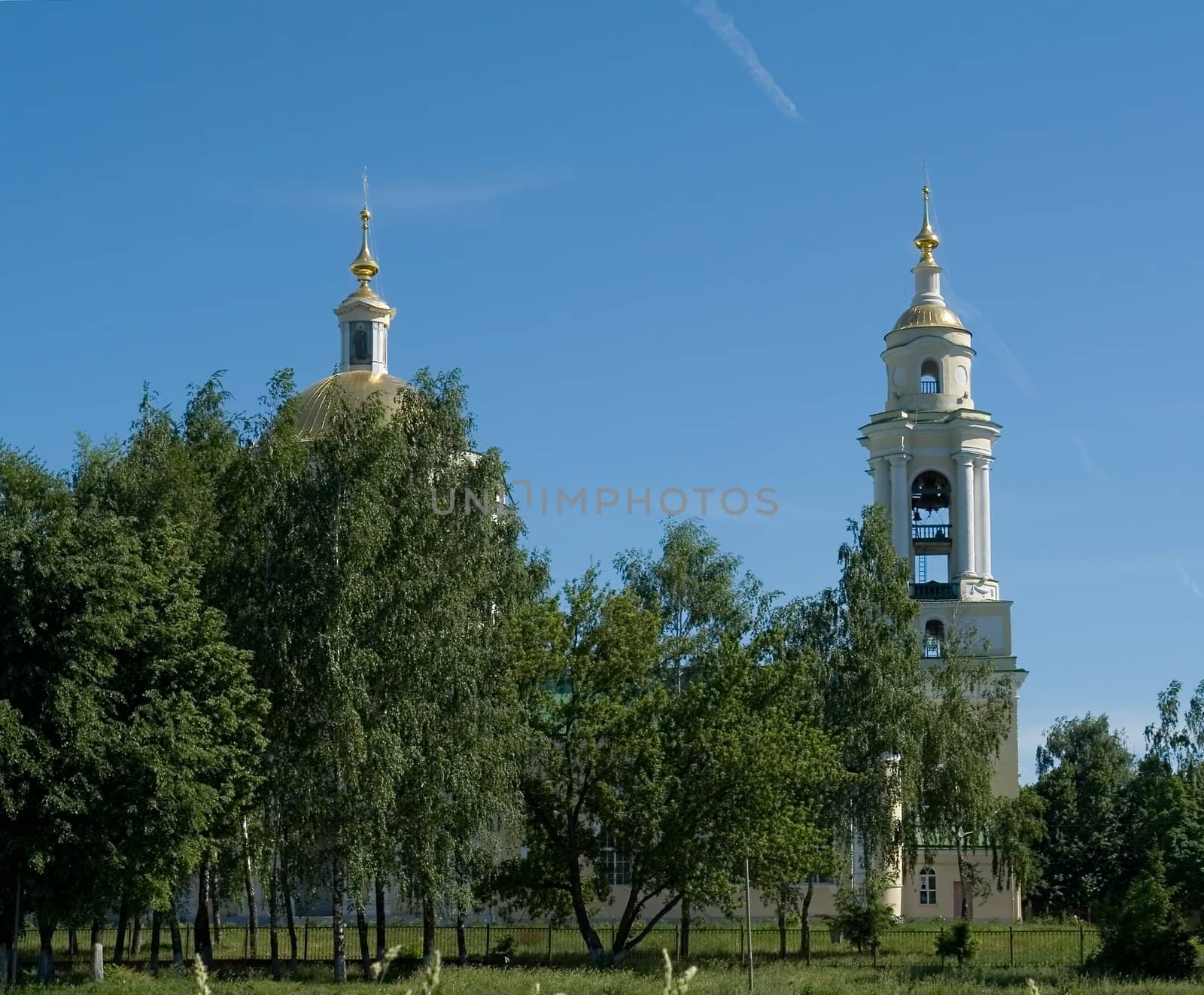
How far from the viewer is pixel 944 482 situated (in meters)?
56.5

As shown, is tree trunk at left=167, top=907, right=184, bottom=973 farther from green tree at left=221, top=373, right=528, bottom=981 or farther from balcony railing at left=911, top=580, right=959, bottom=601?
balcony railing at left=911, top=580, right=959, bottom=601

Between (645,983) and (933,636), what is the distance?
28025 mm

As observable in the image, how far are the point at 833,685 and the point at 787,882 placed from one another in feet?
19.7

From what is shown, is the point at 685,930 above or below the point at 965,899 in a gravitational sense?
above

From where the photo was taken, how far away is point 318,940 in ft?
139

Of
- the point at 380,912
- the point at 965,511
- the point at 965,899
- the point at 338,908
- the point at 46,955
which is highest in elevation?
the point at 965,511

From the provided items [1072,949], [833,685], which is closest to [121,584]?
[833,685]

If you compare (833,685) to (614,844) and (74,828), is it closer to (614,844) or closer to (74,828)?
(614,844)

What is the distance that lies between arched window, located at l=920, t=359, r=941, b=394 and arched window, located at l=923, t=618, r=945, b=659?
24.7ft

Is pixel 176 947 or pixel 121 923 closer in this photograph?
pixel 121 923

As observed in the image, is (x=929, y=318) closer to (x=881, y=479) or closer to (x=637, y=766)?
(x=881, y=479)

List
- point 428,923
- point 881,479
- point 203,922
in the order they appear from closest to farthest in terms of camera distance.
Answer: point 203,922 → point 428,923 → point 881,479

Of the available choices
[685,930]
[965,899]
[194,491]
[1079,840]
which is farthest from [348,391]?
[1079,840]

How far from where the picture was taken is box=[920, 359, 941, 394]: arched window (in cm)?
5738
